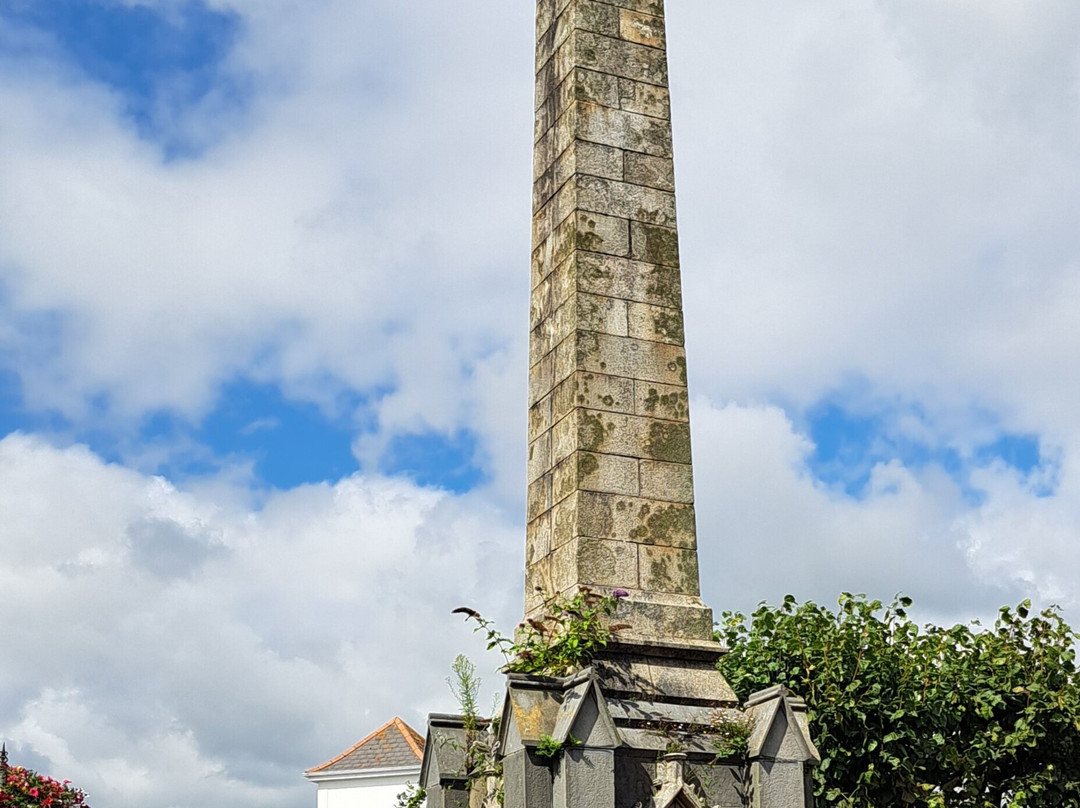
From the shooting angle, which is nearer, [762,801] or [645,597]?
[762,801]

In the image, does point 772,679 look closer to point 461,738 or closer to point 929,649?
point 929,649

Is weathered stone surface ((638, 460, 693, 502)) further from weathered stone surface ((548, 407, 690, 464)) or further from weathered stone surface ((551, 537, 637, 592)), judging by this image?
weathered stone surface ((551, 537, 637, 592))

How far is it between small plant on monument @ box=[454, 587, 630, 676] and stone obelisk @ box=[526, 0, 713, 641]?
22cm

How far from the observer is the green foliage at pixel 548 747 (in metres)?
7.80

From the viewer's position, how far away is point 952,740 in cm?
1421

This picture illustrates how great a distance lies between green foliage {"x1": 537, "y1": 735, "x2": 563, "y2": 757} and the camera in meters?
7.80

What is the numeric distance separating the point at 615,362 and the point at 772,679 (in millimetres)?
5003

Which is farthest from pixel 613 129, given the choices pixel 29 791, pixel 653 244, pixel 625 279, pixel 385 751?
pixel 385 751

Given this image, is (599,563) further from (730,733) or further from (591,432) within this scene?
(730,733)

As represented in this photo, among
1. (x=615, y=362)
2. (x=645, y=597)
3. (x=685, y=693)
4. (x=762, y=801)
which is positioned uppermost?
(x=615, y=362)

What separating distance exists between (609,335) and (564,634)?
233 centimetres

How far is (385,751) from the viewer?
1596 inches

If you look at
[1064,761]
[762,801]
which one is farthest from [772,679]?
[762,801]

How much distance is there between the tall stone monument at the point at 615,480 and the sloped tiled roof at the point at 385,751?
3045cm
